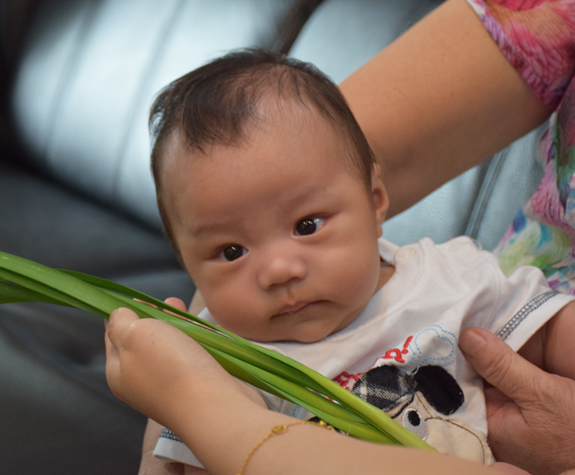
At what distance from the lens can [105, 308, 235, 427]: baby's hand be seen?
428mm

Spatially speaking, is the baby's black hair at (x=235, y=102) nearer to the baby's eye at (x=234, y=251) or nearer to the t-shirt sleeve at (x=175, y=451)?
the baby's eye at (x=234, y=251)

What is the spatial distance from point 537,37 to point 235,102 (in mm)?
503

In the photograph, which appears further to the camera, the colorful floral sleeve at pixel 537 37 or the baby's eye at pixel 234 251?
the colorful floral sleeve at pixel 537 37

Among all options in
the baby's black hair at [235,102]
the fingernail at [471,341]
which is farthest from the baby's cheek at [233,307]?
the fingernail at [471,341]

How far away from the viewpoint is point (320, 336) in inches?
25.7


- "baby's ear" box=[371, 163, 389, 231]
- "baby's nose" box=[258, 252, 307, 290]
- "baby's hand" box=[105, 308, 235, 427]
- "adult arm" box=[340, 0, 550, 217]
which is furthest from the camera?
"adult arm" box=[340, 0, 550, 217]

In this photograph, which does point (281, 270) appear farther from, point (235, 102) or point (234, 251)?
point (235, 102)

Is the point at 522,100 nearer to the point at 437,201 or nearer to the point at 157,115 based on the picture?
the point at 437,201

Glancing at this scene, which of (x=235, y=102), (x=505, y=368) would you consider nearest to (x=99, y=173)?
(x=235, y=102)

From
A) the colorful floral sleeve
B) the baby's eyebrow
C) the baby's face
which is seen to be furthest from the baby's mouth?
the colorful floral sleeve

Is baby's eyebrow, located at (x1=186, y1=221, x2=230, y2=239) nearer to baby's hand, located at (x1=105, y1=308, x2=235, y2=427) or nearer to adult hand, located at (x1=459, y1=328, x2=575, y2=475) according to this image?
baby's hand, located at (x1=105, y1=308, x2=235, y2=427)

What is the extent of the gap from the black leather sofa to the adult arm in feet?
1.05

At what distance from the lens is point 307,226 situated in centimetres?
63

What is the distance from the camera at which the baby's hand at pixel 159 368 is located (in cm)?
43
